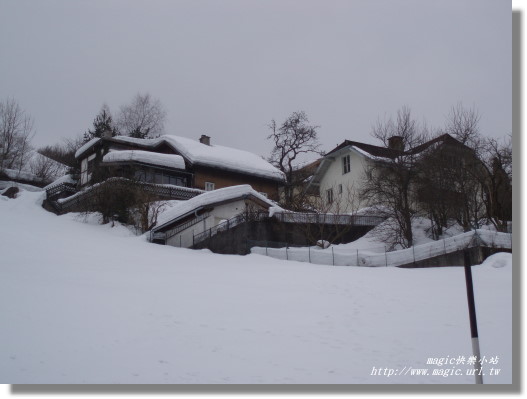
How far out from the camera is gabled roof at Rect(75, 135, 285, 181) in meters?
38.2

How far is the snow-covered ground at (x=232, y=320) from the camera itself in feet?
25.8

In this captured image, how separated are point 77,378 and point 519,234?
7.19 metres

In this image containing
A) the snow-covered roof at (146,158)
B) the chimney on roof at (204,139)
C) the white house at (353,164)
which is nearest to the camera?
the white house at (353,164)

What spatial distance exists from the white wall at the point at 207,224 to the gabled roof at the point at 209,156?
976cm

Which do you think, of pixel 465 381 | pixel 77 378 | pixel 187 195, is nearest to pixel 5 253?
pixel 77 378

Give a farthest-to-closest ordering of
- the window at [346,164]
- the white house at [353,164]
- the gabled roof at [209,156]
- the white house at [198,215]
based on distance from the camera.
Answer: the window at [346,164] → the gabled roof at [209,156] → the white house at [353,164] → the white house at [198,215]

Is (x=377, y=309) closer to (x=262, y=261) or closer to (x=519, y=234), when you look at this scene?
(x=519, y=234)

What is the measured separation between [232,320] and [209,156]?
1115 inches

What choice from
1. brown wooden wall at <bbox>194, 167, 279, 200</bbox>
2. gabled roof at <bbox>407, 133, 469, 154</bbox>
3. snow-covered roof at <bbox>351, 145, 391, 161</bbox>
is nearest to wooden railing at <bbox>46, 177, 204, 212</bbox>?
brown wooden wall at <bbox>194, 167, 279, 200</bbox>

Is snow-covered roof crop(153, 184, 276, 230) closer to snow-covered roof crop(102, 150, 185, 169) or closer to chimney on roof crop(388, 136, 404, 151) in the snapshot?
snow-covered roof crop(102, 150, 185, 169)

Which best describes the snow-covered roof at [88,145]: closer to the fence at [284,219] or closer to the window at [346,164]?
the fence at [284,219]

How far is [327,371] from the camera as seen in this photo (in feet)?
27.1

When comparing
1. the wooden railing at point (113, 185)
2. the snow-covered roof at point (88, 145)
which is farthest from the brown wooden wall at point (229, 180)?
the snow-covered roof at point (88, 145)

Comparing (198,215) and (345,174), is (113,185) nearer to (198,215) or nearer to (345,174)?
(198,215)
